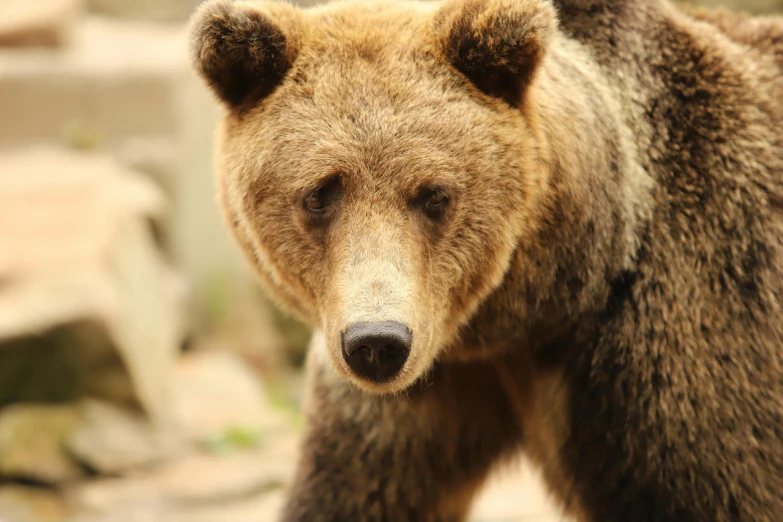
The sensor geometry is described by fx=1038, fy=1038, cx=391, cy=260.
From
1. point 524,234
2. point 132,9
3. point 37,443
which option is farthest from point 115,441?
point 132,9

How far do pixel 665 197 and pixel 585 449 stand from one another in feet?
3.46

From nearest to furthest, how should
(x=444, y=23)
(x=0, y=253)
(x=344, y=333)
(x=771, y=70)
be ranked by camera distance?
(x=344, y=333), (x=444, y=23), (x=771, y=70), (x=0, y=253)

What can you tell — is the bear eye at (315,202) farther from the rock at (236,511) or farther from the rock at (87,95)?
the rock at (87,95)

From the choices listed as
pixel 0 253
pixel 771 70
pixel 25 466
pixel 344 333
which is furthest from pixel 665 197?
pixel 0 253

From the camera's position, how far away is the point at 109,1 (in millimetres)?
17047

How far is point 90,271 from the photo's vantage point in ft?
26.9

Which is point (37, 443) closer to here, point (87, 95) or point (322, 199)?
point (322, 199)

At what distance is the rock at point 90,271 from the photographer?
25.8 ft

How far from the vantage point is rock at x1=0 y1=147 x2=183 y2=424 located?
25.8 feet

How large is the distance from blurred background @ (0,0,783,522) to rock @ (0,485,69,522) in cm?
2

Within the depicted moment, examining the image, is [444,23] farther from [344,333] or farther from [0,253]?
[0,253]

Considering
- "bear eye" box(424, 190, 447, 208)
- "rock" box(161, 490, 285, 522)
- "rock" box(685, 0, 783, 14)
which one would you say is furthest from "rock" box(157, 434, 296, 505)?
"rock" box(685, 0, 783, 14)

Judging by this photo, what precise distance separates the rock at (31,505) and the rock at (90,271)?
98 centimetres

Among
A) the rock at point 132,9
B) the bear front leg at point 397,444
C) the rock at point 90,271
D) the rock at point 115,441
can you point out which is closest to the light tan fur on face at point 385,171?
the bear front leg at point 397,444
